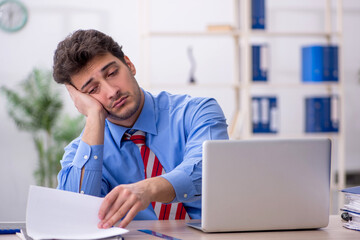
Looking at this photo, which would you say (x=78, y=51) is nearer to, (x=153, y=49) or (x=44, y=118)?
(x=44, y=118)

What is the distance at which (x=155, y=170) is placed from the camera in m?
1.88

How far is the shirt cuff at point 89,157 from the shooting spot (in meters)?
1.72

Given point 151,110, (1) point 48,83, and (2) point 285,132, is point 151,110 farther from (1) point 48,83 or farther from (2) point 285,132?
(2) point 285,132

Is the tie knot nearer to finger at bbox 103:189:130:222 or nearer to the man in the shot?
the man

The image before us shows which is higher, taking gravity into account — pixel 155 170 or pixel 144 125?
pixel 144 125

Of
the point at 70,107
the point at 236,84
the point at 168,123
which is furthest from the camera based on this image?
the point at 70,107

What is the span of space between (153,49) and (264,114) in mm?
1163

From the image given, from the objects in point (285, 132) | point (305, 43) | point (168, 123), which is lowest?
point (285, 132)

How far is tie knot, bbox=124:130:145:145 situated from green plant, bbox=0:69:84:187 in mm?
2587

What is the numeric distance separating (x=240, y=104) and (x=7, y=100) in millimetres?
1980

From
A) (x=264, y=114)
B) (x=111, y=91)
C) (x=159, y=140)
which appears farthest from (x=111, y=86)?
(x=264, y=114)

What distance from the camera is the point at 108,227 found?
4.26 ft

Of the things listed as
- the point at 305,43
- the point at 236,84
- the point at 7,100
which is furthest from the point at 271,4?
the point at 7,100

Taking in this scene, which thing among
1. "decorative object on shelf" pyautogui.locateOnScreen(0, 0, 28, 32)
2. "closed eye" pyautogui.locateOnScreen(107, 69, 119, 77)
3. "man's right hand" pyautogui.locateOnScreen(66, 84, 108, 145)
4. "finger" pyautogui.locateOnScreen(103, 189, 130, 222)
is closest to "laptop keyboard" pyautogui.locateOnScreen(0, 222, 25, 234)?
"finger" pyautogui.locateOnScreen(103, 189, 130, 222)
